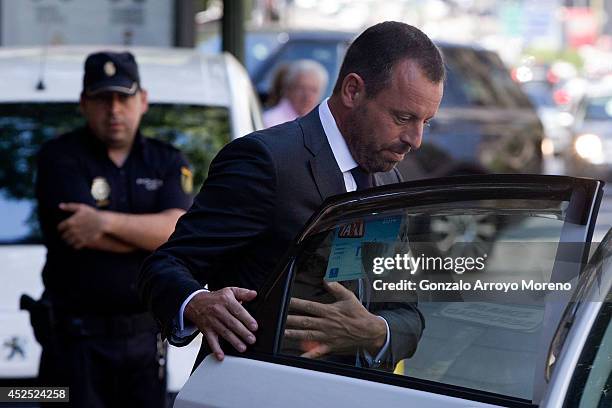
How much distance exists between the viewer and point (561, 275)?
2.52 m

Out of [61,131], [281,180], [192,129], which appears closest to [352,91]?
[281,180]

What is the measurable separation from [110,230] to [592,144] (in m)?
14.8

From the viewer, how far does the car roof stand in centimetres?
574

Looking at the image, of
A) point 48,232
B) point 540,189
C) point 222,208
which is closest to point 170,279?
point 222,208

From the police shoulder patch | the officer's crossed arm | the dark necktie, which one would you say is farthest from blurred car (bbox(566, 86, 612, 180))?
the dark necktie

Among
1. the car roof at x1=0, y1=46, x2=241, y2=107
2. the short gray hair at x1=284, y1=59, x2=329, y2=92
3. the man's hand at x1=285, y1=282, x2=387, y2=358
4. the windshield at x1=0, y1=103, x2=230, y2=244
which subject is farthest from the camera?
the short gray hair at x1=284, y1=59, x2=329, y2=92

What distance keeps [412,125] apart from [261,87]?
8003mm

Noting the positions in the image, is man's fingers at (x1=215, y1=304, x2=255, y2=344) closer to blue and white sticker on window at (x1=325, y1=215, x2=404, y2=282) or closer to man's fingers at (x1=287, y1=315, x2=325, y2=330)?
man's fingers at (x1=287, y1=315, x2=325, y2=330)

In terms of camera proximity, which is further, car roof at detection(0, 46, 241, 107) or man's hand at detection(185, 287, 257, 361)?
car roof at detection(0, 46, 241, 107)

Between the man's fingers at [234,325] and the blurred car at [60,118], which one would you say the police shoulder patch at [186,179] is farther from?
the man's fingers at [234,325]

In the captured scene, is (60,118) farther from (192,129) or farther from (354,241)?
(354,241)

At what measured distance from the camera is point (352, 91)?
2.98 meters

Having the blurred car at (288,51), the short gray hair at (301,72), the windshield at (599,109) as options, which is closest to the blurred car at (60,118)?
the short gray hair at (301,72)

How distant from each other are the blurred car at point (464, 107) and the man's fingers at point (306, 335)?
800cm
